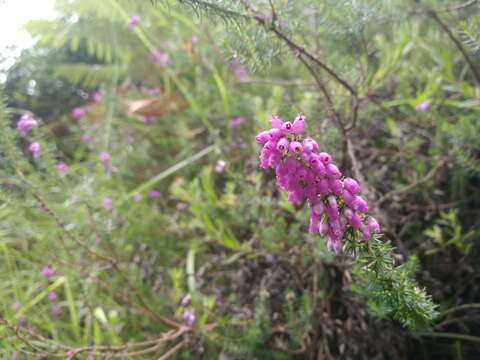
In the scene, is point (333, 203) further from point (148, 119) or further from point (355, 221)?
point (148, 119)

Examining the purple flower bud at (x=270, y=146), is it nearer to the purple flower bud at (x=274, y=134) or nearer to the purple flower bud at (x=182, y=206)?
the purple flower bud at (x=274, y=134)

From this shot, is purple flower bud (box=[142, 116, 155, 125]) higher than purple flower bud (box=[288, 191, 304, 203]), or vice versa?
purple flower bud (box=[142, 116, 155, 125])

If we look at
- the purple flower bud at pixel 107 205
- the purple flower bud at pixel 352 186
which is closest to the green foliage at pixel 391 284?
the purple flower bud at pixel 352 186

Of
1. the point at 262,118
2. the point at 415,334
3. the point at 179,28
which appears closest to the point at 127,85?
the point at 179,28

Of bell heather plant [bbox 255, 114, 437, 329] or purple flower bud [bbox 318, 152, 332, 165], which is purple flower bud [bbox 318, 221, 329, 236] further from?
purple flower bud [bbox 318, 152, 332, 165]

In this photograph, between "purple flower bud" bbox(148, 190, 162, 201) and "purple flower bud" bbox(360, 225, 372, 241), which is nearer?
"purple flower bud" bbox(360, 225, 372, 241)

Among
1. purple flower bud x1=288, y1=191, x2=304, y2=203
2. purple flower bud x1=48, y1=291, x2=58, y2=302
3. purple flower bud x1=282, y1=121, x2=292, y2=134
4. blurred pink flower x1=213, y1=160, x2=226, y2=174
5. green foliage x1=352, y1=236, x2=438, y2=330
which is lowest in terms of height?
green foliage x1=352, y1=236, x2=438, y2=330

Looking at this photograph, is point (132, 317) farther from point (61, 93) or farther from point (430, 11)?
point (61, 93)

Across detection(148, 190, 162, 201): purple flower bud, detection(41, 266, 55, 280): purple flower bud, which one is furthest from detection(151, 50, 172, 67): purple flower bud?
detection(41, 266, 55, 280): purple flower bud

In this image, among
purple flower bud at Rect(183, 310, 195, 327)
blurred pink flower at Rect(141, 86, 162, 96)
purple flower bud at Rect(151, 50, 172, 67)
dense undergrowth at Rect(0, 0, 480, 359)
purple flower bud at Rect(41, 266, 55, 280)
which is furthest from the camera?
blurred pink flower at Rect(141, 86, 162, 96)
